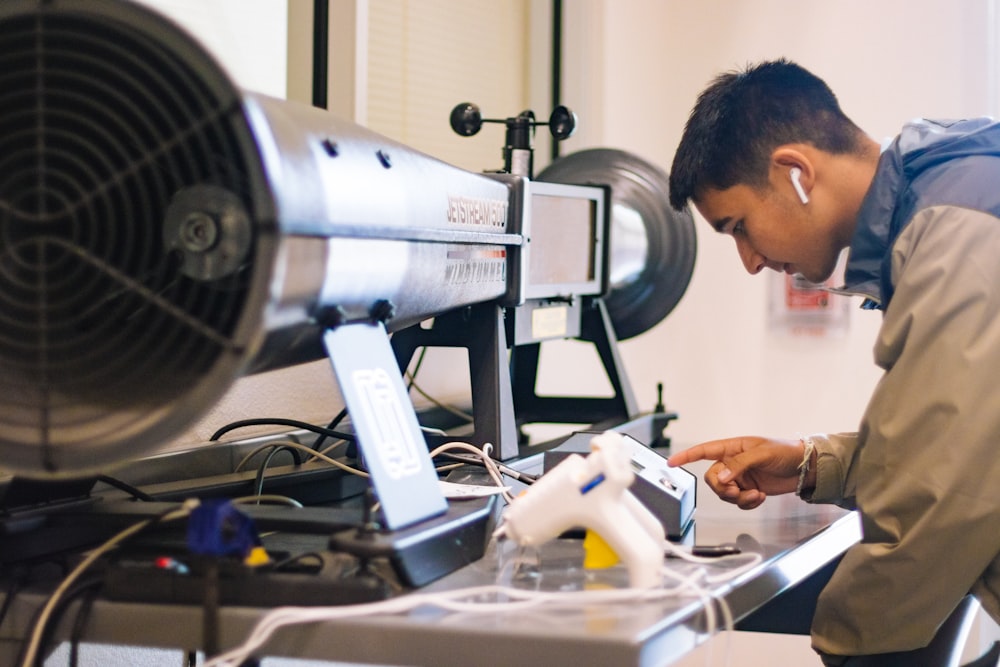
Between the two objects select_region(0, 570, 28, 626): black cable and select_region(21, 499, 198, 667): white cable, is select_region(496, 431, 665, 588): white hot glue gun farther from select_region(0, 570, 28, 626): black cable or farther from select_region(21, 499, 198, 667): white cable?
select_region(0, 570, 28, 626): black cable

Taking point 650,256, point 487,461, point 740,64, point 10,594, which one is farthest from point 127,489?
point 740,64

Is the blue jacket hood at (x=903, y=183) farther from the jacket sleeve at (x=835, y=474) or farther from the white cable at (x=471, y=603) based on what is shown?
the white cable at (x=471, y=603)

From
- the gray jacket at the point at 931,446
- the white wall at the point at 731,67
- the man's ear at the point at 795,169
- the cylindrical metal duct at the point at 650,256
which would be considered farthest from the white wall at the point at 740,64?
the gray jacket at the point at 931,446

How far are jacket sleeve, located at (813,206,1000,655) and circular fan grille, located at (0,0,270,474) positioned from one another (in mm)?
659

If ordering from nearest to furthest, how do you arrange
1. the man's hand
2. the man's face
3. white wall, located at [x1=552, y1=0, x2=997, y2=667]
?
the man's hand, the man's face, white wall, located at [x1=552, y1=0, x2=997, y2=667]

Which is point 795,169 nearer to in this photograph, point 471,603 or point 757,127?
point 757,127

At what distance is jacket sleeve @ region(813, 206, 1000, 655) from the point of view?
107 cm

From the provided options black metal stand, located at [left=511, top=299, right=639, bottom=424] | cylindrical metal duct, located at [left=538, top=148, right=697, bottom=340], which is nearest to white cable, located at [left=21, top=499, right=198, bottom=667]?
black metal stand, located at [left=511, top=299, right=639, bottom=424]

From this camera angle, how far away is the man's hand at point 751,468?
135 centimetres

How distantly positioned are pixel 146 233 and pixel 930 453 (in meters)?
0.74

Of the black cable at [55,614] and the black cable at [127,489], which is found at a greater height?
the black cable at [127,489]

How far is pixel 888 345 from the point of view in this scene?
3.74ft

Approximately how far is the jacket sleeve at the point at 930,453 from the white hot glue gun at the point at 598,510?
1.07ft

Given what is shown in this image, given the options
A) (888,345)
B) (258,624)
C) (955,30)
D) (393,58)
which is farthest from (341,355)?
(955,30)
